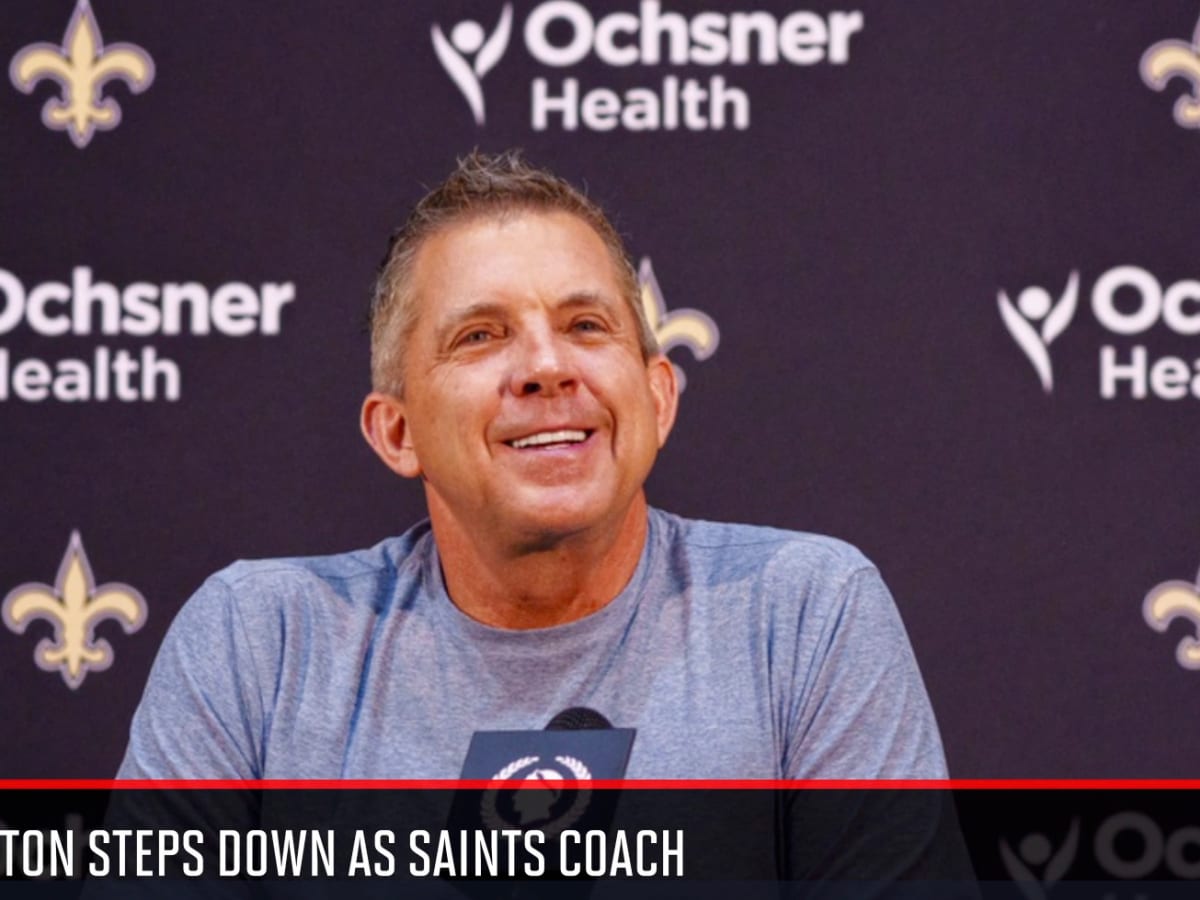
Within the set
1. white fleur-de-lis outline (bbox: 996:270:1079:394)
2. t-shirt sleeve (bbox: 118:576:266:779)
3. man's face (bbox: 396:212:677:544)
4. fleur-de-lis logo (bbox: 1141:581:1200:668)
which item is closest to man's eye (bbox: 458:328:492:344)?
man's face (bbox: 396:212:677:544)

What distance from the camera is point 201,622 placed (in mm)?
1832

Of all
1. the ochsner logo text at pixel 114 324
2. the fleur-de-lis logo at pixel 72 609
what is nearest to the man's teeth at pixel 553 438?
the ochsner logo text at pixel 114 324

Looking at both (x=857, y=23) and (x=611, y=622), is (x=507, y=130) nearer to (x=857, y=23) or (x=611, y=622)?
(x=857, y=23)

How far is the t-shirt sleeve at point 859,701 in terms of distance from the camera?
1.64 metres

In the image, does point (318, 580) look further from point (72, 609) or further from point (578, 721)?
point (72, 609)

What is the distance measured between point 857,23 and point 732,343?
49 cm

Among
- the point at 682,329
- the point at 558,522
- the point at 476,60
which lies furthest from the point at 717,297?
the point at 558,522

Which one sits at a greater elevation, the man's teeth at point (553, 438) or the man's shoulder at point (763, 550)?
the man's teeth at point (553, 438)

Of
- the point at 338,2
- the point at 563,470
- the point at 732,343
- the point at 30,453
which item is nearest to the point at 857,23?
the point at 732,343

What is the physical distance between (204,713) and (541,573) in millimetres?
393

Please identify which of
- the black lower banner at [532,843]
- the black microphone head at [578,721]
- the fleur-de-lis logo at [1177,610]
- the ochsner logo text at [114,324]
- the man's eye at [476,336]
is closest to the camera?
the black lower banner at [532,843]

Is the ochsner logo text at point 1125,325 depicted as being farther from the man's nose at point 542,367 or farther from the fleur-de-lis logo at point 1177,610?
the man's nose at point 542,367

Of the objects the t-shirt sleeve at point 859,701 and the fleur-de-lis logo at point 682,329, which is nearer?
the t-shirt sleeve at point 859,701

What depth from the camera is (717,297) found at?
235 cm
